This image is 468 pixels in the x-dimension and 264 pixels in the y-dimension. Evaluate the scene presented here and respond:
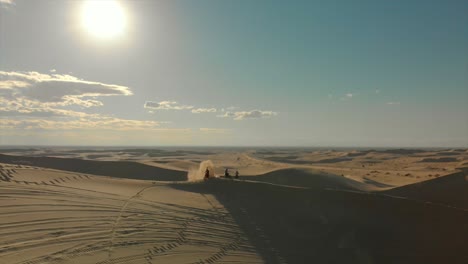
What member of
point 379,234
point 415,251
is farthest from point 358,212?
point 415,251

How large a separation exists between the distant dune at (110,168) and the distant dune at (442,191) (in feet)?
67.6

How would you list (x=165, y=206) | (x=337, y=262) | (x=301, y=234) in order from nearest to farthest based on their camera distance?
1. (x=337, y=262)
2. (x=301, y=234)
3. (x=165, y=206)

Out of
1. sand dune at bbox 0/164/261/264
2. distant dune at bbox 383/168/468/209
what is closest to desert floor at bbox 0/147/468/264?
sand dune at bbox 0/164/261/264

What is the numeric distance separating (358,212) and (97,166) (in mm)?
34197

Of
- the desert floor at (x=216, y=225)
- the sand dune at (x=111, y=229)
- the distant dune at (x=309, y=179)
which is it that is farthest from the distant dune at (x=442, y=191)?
the sand dune at (x=111, y=229)

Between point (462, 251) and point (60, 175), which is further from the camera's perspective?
point (60, 175)

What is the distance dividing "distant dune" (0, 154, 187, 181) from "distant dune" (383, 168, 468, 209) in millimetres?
20610

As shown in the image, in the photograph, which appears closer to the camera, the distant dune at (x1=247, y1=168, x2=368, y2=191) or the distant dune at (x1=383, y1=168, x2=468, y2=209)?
the distant dune at (x1=383, y1=168, x2=468, y2=209)

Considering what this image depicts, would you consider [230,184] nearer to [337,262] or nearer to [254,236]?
[254,236]

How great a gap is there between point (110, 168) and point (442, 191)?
31754 millimetres

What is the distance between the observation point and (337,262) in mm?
10922

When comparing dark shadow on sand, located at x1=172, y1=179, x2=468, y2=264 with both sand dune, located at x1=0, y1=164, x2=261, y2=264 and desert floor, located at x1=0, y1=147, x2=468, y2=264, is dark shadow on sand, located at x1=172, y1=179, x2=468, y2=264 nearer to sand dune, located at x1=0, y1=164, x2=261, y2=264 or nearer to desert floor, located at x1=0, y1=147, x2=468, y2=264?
desert floor, located at x1=0, y1=147, x2=468, y2=264

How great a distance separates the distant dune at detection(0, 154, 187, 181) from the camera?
39.6 m

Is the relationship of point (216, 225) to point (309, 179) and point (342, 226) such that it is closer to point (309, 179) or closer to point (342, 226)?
point (342, 226)
